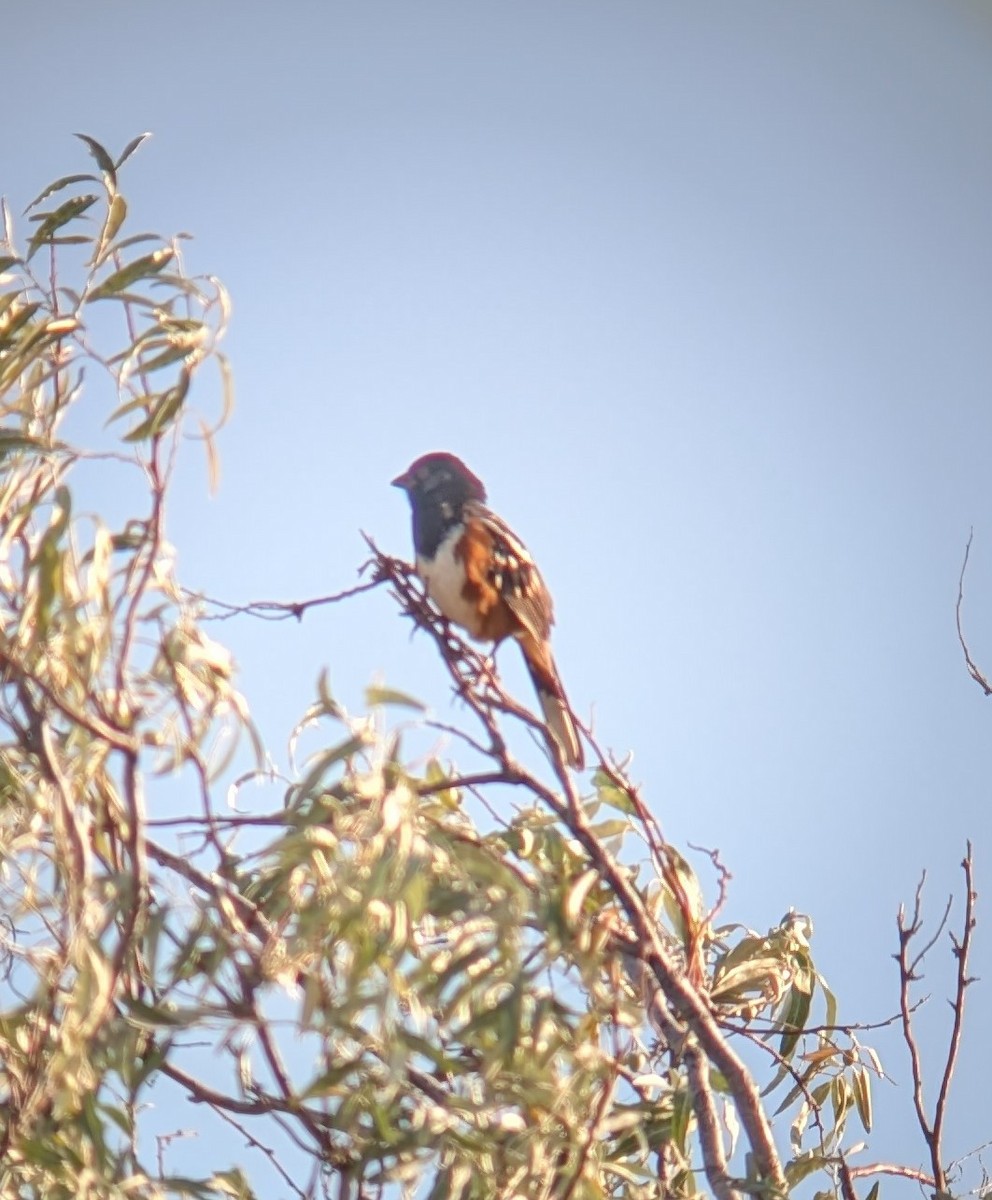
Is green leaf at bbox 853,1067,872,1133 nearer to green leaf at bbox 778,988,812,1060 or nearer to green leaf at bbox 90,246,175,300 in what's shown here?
green leaf at bbox 778,988,812,1060

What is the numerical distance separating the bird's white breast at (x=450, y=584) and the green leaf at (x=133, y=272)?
45.2 inches

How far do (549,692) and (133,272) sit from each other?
1.37 m

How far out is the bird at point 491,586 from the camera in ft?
9.29

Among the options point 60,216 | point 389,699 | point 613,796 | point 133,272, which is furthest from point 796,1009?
point 60,216

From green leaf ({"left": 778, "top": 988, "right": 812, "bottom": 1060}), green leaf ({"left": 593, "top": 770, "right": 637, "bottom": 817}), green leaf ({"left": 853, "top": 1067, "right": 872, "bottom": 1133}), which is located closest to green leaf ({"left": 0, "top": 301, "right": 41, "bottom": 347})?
green leaf ({"left": 593, "top": 770, "right": 637, "bottom": 817})

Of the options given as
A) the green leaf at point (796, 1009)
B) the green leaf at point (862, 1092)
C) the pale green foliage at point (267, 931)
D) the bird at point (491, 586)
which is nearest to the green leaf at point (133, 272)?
the pale green foliage at point (267, 931)

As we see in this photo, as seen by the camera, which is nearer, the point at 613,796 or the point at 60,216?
the point at 60,216

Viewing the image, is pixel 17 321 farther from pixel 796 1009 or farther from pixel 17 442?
pixel 796 1009

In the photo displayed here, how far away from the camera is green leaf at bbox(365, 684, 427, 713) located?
164cm

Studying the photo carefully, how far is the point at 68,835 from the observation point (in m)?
1.53

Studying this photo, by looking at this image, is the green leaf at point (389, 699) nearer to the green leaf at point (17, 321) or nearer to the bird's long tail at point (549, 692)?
the green leaf at point (17, 321)

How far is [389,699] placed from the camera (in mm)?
1646

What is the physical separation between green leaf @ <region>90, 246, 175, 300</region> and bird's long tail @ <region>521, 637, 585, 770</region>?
1.18 metres

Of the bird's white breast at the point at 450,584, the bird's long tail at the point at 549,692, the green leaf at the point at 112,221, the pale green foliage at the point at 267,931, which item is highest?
the bird's white breast at the point at 450,584
